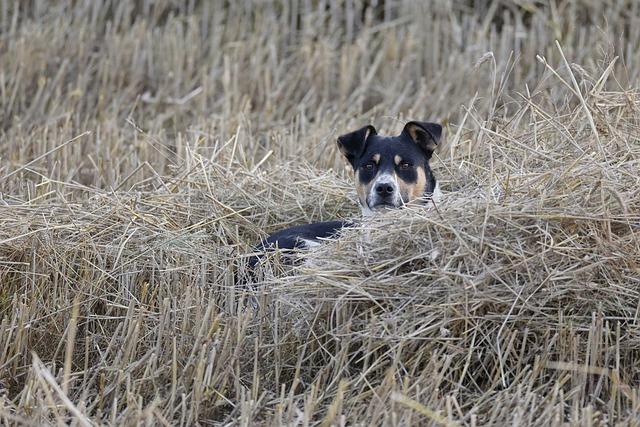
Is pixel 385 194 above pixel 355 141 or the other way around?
the other way around

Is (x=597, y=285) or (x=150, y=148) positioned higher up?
(x=597, y=285)

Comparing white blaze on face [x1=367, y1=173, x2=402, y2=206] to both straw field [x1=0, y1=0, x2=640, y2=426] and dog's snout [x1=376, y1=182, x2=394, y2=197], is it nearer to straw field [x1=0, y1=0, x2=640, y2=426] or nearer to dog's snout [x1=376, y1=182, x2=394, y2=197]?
dog's snout [x1=376, y1=182, x2=394, y2=197]

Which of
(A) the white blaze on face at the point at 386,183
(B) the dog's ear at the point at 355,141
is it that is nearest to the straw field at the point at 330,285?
(A) the white blaze on face at the point at 386,183

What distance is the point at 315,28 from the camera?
12867 mm

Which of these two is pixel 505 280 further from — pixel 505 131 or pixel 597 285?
pixel 505 131

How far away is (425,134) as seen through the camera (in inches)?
277

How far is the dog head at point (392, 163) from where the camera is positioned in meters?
6.64

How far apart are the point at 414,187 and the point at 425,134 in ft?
1.43

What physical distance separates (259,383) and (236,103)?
572 cm

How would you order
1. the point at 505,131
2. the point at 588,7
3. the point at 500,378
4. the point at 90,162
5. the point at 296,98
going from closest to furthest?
the point at 500,378, the point at 505,131, the point at 90,162, the point at 296,98, the point at 588,7

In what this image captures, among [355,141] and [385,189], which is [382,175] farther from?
[355,141]

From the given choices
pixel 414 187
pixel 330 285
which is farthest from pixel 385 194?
pixel 330 285

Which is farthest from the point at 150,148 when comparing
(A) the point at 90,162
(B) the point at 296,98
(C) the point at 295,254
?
(C) the point at 295,254

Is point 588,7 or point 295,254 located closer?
point 295,254
